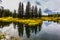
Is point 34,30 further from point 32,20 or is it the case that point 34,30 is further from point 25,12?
point 25,12

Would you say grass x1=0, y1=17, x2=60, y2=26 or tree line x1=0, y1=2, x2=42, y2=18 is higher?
tree line x1=0, y1=2, x2=42, y2=18

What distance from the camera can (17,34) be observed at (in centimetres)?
312

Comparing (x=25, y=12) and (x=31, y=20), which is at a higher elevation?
(x=25, y=12)

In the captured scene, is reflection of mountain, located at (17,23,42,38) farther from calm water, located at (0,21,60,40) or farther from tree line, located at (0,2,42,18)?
tree line, located at (0,2,42,18)

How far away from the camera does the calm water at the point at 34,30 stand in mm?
3064

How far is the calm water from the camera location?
10.1 feet

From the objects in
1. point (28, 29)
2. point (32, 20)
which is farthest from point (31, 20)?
point (28, 29)

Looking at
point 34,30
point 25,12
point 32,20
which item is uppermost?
point 25,12

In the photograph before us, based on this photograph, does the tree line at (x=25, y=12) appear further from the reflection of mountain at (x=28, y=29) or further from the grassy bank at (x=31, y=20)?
the reflection of mountain at (x=28, y=29)

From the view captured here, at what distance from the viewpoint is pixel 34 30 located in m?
3.14

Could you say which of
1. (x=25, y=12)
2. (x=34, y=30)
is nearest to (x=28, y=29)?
(x=34, y=30)

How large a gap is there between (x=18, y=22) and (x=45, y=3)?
1.98 ft

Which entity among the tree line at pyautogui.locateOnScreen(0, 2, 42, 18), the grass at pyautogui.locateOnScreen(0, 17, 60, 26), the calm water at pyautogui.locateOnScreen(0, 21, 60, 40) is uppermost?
the tree line at pyautogui.locateOnScreen(0, 2, 42, 18)

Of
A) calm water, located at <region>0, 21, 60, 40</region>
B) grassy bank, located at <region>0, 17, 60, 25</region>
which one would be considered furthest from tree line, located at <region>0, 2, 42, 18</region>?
calm water, located at <region>0, 21, 60, 40</region>
